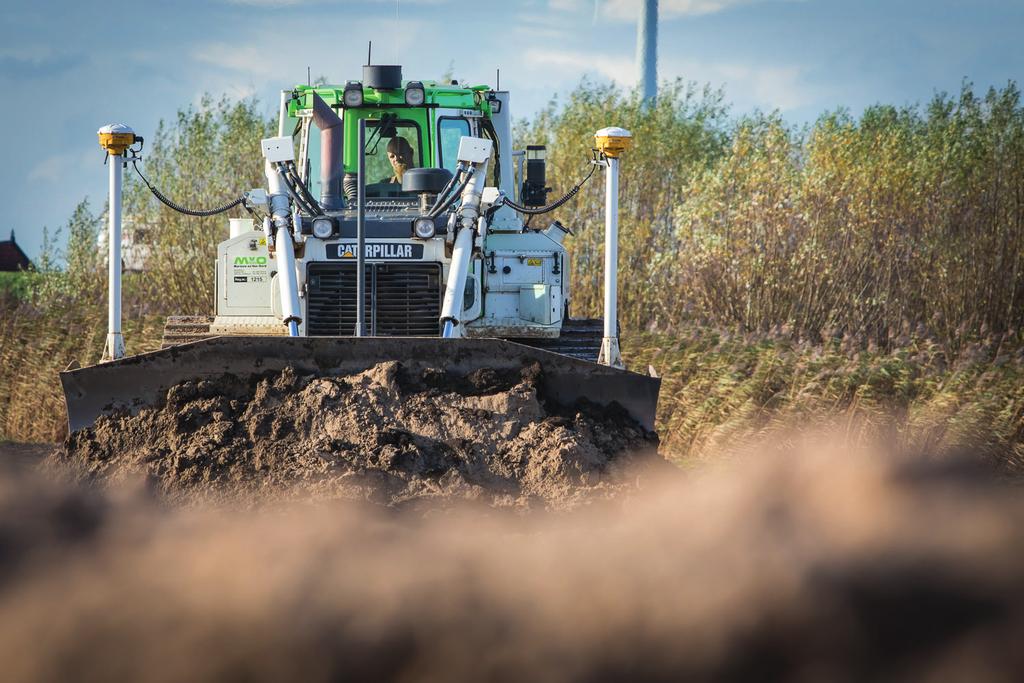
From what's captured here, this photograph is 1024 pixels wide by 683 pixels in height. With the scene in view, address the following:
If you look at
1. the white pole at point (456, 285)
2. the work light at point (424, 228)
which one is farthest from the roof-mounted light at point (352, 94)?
the white pole at point (456, 285)

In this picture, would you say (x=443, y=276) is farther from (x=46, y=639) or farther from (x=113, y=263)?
(x=46, y=639)

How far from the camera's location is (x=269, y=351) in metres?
6.67

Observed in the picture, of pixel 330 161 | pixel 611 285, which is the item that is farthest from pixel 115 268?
pixel 611 285

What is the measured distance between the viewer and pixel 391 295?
8281 millimetres

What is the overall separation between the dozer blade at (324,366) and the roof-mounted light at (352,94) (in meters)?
3.39

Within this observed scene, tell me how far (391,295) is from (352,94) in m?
2.06

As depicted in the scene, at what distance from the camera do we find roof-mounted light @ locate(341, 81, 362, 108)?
31.3 ft

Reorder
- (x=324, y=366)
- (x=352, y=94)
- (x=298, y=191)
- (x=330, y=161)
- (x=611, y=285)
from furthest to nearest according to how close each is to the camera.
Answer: (x=352, y=94)
(x=330, y=161)
(x=298, y=191)
(x=611, y=285)
(x=324, y=366)

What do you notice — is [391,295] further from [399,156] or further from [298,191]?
[399,156]

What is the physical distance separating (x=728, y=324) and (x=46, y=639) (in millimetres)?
16194

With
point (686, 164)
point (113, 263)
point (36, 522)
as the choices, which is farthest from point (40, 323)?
point (686, 164)

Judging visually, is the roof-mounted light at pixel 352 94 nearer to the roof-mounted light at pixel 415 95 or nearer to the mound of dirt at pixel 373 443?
the roof-mounted light at pixel 415 95

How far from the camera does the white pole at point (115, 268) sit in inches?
322

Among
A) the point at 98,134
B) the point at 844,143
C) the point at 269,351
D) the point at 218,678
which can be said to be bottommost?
the point at 218,678
